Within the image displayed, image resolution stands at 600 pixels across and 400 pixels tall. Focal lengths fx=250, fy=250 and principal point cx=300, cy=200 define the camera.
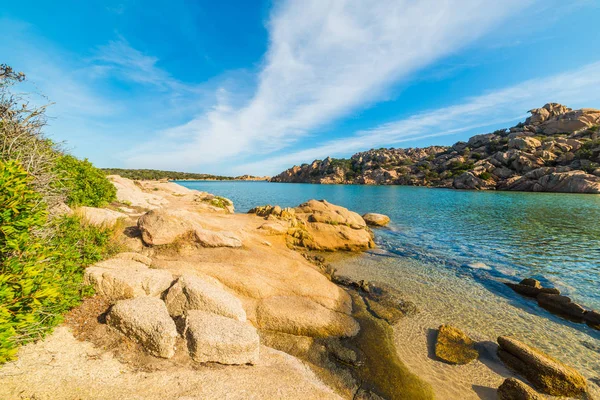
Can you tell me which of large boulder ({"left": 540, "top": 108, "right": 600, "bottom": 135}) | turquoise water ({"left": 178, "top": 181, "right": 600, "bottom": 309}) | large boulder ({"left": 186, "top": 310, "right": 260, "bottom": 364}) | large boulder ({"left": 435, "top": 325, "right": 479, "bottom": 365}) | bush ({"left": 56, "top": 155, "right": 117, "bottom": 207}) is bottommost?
turquoise water ({"left": 178, "top": 181, "right": 600, "bottom": 309})

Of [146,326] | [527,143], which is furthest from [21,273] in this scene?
[527,143]

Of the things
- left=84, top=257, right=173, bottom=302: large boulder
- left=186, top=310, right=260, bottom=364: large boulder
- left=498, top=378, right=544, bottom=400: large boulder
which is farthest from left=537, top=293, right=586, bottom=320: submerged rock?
left=84, top=257, right=173, bottom=302: large boulder

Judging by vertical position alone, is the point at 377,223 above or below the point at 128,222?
below

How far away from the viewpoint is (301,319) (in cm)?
912

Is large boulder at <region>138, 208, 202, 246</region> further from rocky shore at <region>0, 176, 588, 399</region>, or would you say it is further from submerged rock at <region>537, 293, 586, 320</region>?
submerged rock at <region>537, 293, 586, 320</region>

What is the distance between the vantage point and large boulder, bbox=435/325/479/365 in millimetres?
8202

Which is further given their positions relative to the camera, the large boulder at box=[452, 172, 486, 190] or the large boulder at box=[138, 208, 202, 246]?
the large boulder at box=[452, 172, 486, 190]

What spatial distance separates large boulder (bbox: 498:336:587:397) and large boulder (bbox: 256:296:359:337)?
16.5 feet

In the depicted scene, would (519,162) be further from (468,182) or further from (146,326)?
(146,326)

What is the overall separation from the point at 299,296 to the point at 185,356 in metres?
5.61

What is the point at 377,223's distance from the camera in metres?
32.3

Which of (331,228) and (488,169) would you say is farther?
(488,169)

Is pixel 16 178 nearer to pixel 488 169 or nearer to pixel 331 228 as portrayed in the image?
pixel 331 228

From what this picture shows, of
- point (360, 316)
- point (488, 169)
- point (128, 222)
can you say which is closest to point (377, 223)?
point (360, 316)
